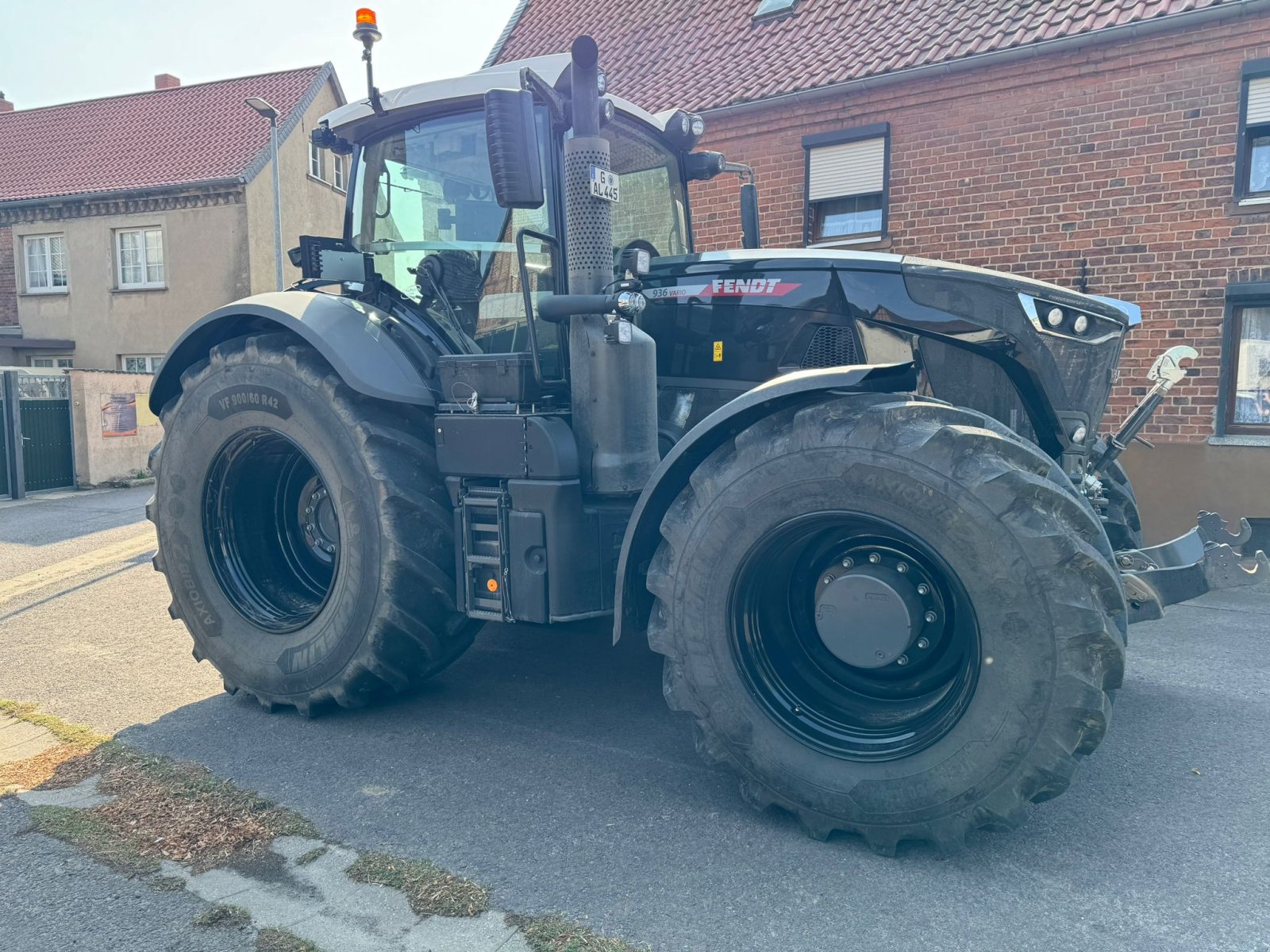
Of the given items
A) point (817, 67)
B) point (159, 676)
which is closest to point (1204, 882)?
point (159, 676)

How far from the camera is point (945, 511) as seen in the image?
9.15 feet

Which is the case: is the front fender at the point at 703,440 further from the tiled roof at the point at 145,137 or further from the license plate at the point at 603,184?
the tiled roof at the point at 145,137

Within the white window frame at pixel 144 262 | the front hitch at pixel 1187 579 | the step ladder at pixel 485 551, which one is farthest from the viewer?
the white window frame at pixel 144 262

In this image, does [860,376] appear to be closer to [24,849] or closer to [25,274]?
[24,849]

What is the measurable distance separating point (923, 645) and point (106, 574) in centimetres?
702

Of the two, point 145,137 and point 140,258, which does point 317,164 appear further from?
point 140,258

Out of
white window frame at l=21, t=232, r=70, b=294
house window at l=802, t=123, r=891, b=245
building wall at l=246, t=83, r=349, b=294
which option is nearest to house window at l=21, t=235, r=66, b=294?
white window frame at l=21, t=232, r=70, b=294

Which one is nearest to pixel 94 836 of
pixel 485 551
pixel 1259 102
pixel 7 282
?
pixel 485 551

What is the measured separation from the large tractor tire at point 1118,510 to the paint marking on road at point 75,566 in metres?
7.09

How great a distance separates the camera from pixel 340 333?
13.1 feet

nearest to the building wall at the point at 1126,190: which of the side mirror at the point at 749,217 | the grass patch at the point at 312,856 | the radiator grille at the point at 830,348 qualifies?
the side mirror at the point at 749,217

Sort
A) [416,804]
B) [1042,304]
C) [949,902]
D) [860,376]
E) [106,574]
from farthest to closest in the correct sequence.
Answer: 1. [106,574]
2. [1042,304]
3. [416,804]
4. [860,376]
5. [949,902]

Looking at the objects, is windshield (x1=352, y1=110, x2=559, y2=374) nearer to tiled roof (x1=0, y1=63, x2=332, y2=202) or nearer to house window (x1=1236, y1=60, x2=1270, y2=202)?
house window (x1=1236, y1=60, x2=1270, y2=202)

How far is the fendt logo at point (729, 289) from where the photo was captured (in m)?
4.00
